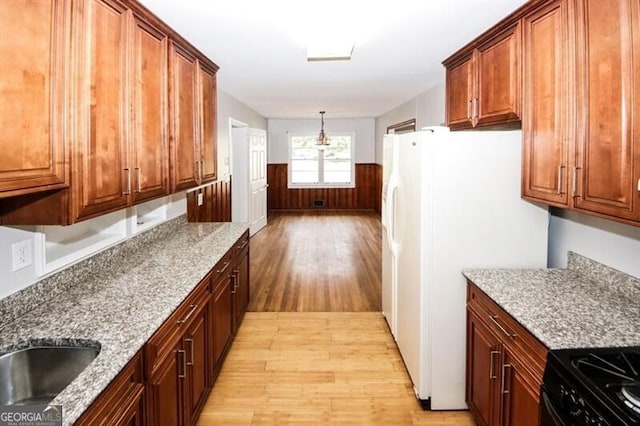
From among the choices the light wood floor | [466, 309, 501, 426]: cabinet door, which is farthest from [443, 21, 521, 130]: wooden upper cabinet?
the light wood floor

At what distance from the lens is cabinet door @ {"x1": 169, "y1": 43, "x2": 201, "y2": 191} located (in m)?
2.88

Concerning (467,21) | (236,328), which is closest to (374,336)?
(236,328)

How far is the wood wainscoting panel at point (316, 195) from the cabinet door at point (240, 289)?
7609mm

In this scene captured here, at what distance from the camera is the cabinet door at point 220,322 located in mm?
2857

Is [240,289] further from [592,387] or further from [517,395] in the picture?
[592,387]

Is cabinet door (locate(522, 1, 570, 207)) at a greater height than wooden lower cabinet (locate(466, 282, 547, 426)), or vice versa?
cabinet door (locate(522, 1, 570, 207))

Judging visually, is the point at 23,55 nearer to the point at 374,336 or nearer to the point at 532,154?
the point at 532,154

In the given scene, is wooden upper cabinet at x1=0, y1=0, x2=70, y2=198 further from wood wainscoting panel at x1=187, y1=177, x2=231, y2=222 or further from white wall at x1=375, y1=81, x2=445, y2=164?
white wall at x1=375, y1=81, x2=445, y2=164

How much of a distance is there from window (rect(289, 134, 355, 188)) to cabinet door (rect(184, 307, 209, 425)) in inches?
366

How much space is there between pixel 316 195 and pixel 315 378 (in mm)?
8851

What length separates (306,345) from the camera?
3.68 meters

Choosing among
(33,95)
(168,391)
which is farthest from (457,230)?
(33,95)

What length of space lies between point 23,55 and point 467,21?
2352 millimetres

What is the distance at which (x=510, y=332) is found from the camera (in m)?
2.00
